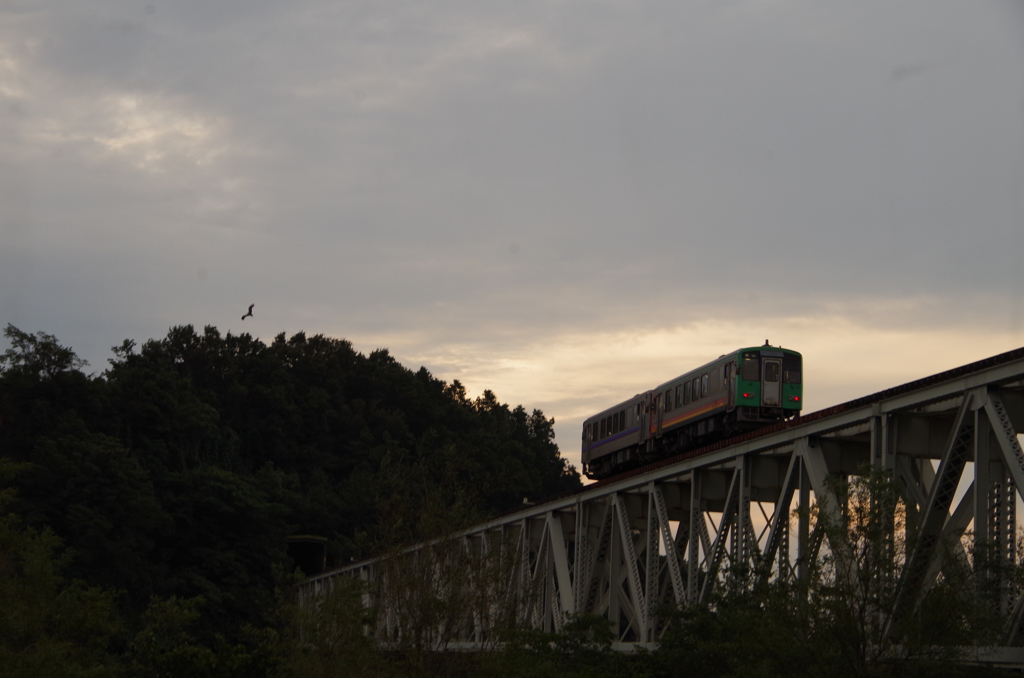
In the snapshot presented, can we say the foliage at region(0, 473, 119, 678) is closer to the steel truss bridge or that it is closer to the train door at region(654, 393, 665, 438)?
the steel truss bridge

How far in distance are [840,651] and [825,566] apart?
4.11 feet

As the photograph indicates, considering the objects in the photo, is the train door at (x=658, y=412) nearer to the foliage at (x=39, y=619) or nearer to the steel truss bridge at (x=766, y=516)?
the steel truss bridge at (x=766, y=516)

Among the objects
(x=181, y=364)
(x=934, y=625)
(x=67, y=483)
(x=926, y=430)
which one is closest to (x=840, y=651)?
(x=934, y=625)

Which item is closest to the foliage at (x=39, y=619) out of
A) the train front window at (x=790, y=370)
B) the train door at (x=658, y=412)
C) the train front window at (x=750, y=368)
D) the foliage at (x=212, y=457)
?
the foliage at (x=212, y=457)

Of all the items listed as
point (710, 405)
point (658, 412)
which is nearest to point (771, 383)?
point (710, 405)

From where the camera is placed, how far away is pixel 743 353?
119 ft

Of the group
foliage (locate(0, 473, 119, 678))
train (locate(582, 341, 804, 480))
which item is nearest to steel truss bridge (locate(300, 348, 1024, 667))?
train (locate(582, 341, 804, 480))

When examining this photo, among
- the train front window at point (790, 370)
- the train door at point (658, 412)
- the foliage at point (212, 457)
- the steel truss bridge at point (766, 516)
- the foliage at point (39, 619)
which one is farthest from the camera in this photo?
the foliage at point (212, 457)

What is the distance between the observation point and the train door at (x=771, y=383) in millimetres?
36094

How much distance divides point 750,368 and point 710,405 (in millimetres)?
2438

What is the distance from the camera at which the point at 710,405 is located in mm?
38094

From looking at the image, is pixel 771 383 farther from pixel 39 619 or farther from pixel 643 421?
pixel 39 619

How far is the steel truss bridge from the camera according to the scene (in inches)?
677

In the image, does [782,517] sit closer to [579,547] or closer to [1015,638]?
[1015,638]
